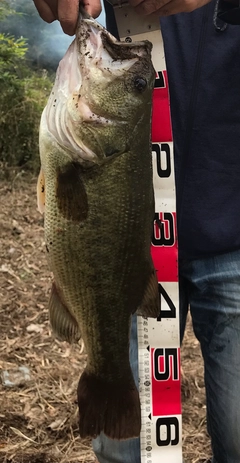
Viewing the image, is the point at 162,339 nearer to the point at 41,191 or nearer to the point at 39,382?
the point at 41,191

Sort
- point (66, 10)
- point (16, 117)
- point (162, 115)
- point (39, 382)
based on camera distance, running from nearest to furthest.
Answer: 1. point (66, 10)
2. point (162, 115)
3. point (39, 382)
4. point (16, 117)

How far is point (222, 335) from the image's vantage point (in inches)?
73.4

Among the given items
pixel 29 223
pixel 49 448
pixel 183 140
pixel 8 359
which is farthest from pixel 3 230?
pixel 183 140

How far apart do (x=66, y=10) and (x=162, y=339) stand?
1.08 metres

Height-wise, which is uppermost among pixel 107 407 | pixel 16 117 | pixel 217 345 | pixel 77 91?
pixel 16 117

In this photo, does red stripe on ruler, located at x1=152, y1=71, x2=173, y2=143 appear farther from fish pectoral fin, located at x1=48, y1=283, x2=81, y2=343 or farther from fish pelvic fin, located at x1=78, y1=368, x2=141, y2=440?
fish pelvic fin, located at x1=78, y1=368, x2=141, y2=440

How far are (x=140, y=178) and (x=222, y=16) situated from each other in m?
0.55

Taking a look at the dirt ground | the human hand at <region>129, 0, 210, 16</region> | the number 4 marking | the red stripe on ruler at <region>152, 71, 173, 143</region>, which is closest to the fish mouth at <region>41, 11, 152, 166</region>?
the human hand at <region>129, 0, 210, 16</region>

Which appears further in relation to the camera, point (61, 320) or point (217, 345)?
point (217, 345)

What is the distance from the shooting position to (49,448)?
2643 millimetres

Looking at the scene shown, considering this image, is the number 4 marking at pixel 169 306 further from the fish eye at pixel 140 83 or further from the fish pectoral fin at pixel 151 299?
the fish eye at pixel 140 83

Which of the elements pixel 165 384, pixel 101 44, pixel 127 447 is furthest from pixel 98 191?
pixel 127 447

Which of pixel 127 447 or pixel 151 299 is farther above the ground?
pixel 151 299

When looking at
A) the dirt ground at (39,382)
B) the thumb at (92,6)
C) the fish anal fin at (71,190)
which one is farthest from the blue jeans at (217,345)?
the thumb at (92,6)
